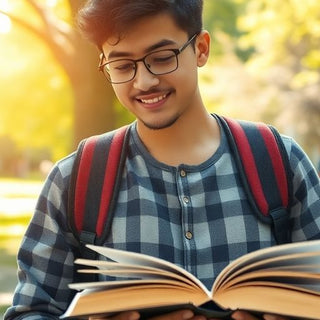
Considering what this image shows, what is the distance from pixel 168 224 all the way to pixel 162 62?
0.45m

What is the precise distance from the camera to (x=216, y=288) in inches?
82.7

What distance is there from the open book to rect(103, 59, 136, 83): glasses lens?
0.57 m

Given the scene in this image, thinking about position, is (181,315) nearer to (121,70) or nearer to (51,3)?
(121,70)

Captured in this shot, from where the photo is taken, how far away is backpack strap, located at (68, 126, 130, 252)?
2402mm

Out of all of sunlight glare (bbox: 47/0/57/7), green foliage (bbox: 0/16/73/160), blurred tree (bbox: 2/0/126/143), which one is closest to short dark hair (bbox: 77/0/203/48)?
blurred tree (bbox: 2/0/126/143)

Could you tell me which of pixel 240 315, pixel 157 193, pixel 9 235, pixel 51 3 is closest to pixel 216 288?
pixel 240 315

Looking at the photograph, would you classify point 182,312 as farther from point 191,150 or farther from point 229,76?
point 229,76

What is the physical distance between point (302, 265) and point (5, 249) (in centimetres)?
1251

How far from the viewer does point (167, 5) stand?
2439mm

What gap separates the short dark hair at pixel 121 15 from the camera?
2.38 metres

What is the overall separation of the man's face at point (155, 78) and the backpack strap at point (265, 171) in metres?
0.20

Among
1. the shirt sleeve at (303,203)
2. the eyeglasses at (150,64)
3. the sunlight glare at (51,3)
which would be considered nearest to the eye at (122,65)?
the eyeglasses at (150,64)

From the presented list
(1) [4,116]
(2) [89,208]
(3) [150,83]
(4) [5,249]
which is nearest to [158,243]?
(2) [89,208]

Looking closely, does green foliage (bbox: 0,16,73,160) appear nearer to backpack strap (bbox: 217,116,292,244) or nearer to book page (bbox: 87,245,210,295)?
backpack strap (bbox: 217,116,292,244)
